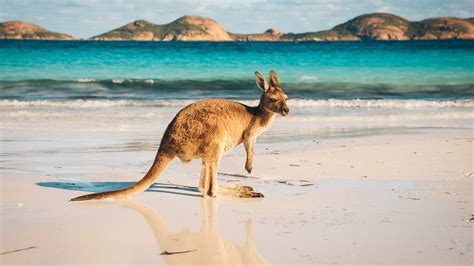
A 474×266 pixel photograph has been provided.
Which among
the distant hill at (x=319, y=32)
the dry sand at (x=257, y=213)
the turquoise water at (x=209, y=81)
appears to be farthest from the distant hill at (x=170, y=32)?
the dry sand at (x=257, y=213)

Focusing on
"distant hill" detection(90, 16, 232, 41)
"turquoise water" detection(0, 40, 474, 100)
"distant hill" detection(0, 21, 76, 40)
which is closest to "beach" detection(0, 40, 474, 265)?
"turquoise water" detection(0, 40, 474, 100)

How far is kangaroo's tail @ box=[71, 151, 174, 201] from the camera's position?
5.53m

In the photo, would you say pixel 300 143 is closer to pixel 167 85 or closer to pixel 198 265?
pixel 198 265

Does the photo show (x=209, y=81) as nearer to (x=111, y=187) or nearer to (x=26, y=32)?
(x=111, y=187)

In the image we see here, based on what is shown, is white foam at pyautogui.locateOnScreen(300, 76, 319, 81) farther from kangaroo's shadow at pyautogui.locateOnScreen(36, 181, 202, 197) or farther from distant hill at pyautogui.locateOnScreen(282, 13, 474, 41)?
distant hill at pyautogui.locateOnScreen(282, 13, 474, 41)

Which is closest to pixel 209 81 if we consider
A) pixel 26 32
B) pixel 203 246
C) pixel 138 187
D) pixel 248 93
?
pixel 248 93

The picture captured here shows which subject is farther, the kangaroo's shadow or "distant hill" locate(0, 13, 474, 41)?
"distant hill" locate(0, 13, 474, 41)

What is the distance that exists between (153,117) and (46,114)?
2.00m

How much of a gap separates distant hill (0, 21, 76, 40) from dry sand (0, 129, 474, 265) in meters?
72.1

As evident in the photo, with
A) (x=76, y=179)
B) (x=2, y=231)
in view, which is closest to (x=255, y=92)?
(x=76, y=179)

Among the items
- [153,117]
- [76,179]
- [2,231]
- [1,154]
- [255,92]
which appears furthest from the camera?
[255,92]

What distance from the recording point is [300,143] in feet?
30.5

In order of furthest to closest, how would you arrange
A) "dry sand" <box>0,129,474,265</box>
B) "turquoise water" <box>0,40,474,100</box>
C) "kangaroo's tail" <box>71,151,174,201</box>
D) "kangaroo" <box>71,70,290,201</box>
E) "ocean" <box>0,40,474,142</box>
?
"turquoise water" <box>0,40,474,100</box>, "ocean" <box>0,40,474,142</box>, "kangaroo" <box>71,70,290,201</box>, "kangaroo's tail" <box>71,151,174,201</box>, "dry sand" <box>0,129,474,265</box>

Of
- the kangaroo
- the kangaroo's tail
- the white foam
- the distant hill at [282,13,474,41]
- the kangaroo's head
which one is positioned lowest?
the white foam
